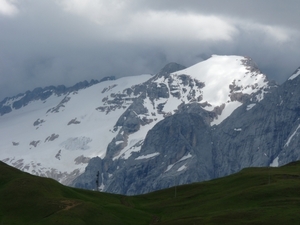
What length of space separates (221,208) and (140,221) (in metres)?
17.6

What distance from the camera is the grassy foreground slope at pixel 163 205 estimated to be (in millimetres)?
144750

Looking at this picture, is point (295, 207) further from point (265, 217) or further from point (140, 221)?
point (140, 221)

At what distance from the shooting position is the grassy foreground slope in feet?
475

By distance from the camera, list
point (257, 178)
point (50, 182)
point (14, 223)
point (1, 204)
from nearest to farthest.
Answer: point (14, 223), point (1, 204), point (50, 182), point (257, 178)

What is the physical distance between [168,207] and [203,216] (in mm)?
32054

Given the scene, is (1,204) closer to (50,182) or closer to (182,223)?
(50,182)

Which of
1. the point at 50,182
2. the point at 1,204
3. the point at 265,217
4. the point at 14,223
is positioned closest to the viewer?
the point at 265,217

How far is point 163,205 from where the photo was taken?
18762cm

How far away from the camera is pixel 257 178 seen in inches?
7653

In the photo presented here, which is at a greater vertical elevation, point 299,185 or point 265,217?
point 299,185

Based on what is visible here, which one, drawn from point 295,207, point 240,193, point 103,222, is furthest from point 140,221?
point 295,207

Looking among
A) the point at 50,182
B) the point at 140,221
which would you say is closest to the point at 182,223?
the point at 140,221

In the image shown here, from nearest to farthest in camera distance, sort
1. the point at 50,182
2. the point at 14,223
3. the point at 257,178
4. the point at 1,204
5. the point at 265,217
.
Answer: the point at 265,217
the point at 14,223
the point at 1,204
the point at 50,182
the point at 257,178

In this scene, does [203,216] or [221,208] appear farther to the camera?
[221,208]
